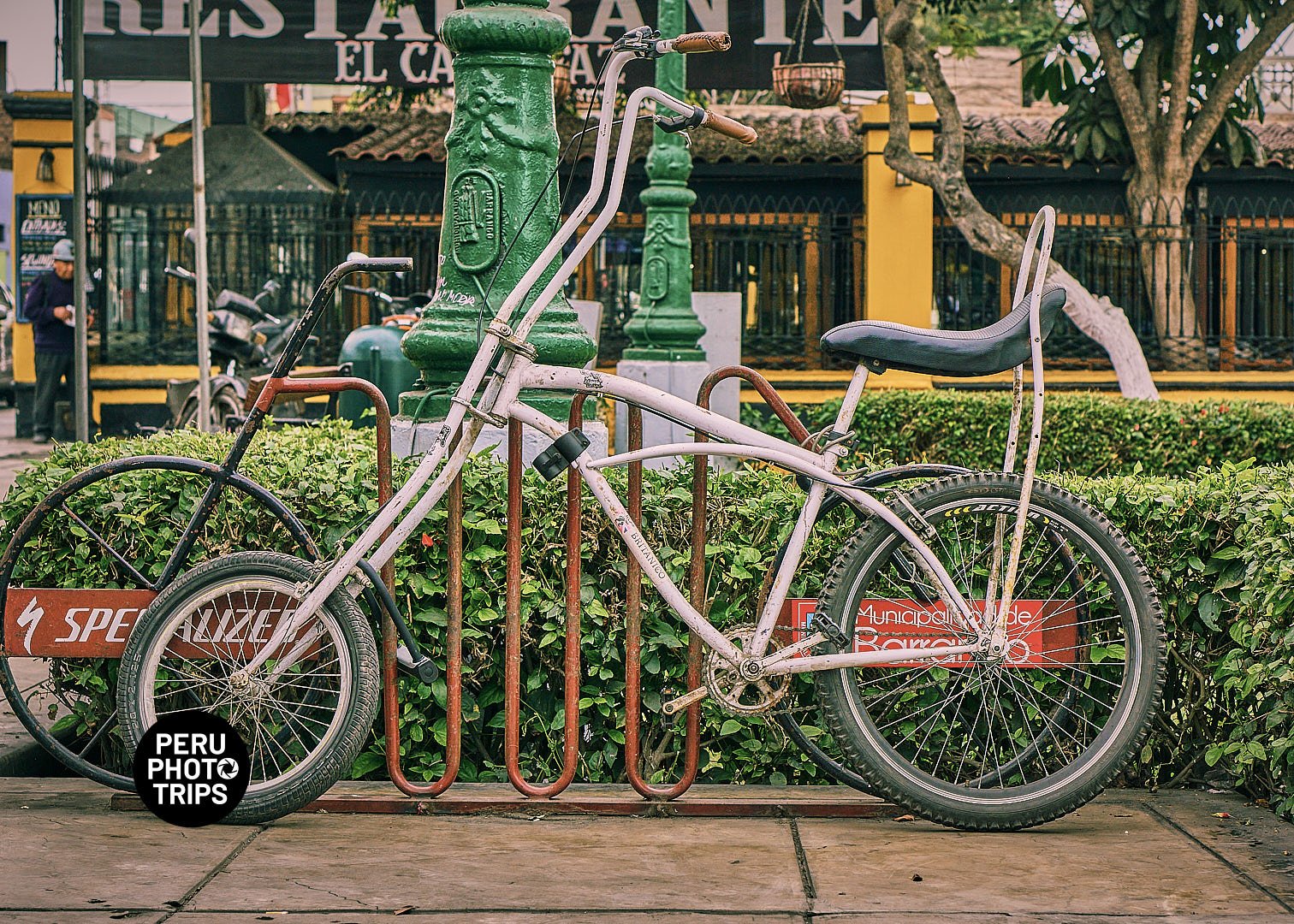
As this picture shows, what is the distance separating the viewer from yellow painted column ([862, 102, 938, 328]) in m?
16.9

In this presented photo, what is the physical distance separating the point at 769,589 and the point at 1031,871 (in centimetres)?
97

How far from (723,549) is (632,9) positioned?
49.2 feet

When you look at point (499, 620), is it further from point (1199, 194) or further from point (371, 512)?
point (1199, 194)

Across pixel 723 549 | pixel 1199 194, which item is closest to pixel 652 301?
pixel 723 549

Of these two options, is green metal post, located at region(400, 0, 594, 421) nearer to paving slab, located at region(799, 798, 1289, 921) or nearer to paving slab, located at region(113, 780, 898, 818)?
paving slab, located at region(113, 780, 898, 818)

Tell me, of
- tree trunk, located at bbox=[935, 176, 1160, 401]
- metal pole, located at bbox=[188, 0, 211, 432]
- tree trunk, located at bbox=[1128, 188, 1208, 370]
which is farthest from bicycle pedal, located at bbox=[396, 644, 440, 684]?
tree trunk, located at bbox=[1128, 188, 1208, 370]

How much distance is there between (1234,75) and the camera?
16.7 metres

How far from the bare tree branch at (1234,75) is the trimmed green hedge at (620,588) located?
13.3 metres

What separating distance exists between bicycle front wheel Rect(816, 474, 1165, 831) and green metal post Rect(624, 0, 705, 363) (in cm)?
616

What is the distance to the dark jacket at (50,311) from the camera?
→ 1736 cm

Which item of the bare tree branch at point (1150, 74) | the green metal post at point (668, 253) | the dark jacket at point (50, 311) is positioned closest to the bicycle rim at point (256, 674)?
the green metal post at point (668, 253)

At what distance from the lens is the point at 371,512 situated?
446 cm

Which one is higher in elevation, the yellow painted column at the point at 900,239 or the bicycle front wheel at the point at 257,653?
the yellow painted column at the point at 900,239

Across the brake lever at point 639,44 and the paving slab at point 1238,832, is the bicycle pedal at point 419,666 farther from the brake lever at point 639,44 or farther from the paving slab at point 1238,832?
the paving slab at point 1238,832
